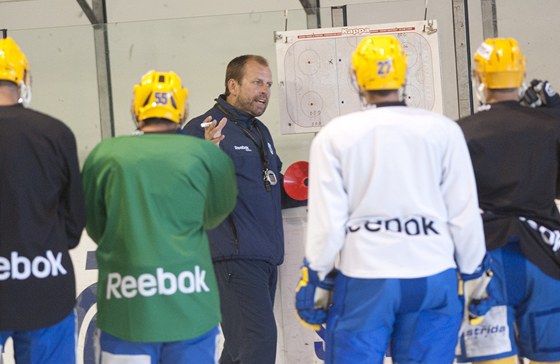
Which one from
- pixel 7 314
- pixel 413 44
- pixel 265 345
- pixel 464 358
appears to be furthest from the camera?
pixel 413 44

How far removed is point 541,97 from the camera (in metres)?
3.49

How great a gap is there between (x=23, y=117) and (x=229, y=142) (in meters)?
1.65

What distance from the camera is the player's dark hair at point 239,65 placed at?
Result: 4.70 m

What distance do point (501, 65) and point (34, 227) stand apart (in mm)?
1583

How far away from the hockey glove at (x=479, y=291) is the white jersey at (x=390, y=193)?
0.45 ft

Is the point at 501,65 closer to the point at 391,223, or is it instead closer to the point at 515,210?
the point at 515,210

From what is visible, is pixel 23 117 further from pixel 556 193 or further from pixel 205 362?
pixel 556 193

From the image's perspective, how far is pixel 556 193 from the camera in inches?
135

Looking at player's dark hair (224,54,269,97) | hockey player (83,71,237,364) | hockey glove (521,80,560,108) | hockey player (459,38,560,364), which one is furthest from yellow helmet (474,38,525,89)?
player's dark hair (224,54,269,97)

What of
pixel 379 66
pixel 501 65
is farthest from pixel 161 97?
pixel 501 65

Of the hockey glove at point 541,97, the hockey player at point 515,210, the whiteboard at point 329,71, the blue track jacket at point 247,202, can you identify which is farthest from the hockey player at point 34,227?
the whiteboard at point 329,71

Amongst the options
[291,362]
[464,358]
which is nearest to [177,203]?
[464,358]

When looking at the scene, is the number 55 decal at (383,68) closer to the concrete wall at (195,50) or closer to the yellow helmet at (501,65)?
the yellow helmet at (501,65)

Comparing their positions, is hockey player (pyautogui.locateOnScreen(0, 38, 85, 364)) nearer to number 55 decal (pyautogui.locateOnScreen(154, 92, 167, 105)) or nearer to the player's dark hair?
number 55 decal (pyautogui.locateOnScreen(154, 92, 167, 105))
